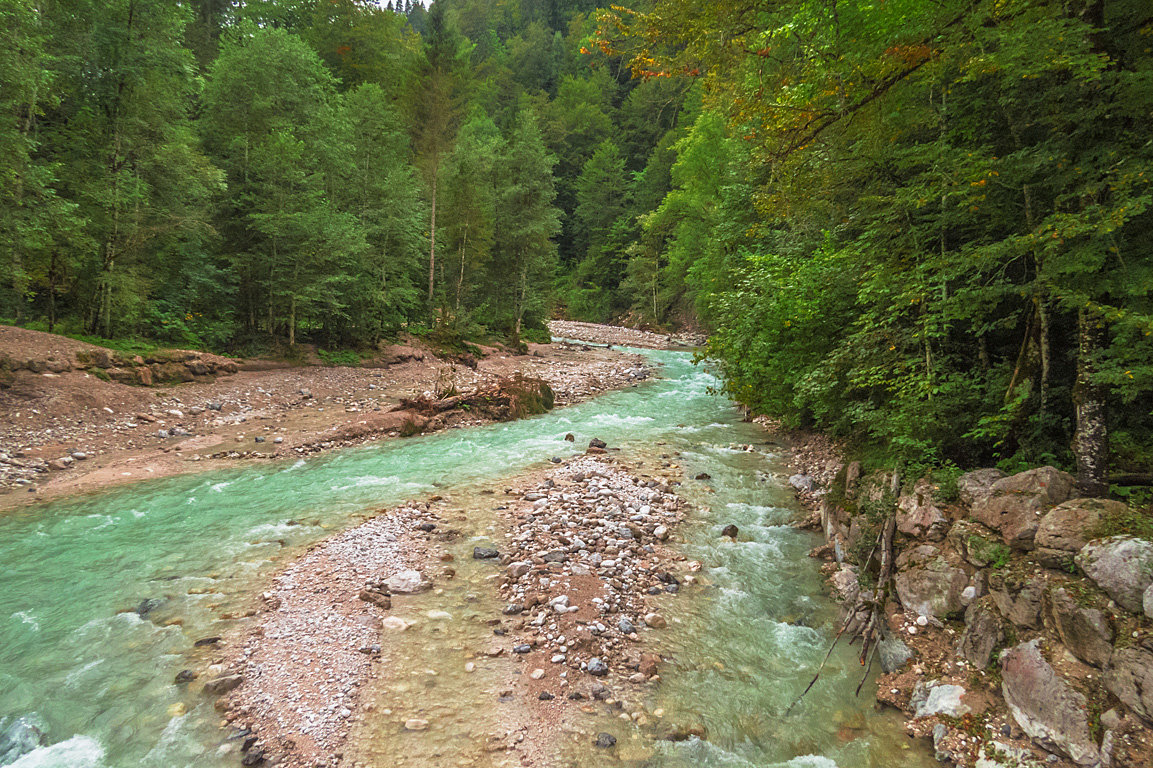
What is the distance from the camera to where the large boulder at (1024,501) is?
4.69m

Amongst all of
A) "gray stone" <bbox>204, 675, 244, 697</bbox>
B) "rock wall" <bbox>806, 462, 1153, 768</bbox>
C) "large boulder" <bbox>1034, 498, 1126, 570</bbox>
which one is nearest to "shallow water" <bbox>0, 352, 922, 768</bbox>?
"gray stone" <bbox>204, 675, 244, 697</bbox>

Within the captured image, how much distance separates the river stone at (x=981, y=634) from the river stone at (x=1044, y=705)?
0.19 m

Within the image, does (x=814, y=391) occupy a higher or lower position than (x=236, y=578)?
higher

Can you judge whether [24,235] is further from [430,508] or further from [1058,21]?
[1058,21]

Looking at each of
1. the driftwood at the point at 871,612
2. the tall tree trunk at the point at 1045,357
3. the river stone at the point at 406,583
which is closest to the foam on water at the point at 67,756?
the river stone at the point at 406,583

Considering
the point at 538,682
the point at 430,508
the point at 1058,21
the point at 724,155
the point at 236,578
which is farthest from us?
the point at 724,155

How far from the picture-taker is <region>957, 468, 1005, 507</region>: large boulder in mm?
5378

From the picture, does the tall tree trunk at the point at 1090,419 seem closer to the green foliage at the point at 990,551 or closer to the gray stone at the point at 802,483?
the green foliage at the point at 990,551

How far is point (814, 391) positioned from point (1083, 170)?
4205 mm

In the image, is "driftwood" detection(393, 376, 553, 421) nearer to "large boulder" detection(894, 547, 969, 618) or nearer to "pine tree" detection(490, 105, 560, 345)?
"large boulder" detection(894, 547, 969, 618)

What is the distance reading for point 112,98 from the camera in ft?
52.6

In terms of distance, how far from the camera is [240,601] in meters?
6.20

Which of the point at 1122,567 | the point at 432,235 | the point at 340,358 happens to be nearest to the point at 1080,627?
the point at 1122,567

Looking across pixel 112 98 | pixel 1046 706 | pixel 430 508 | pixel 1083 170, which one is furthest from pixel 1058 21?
pixel 112 98
